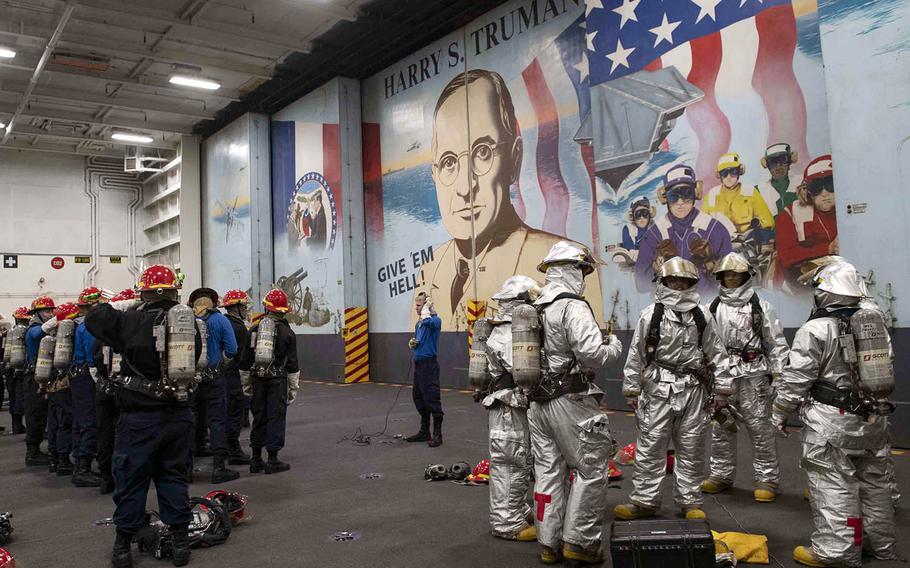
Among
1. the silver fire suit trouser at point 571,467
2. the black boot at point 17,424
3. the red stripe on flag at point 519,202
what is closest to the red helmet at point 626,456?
the silver fire suit trouser at point 571,467

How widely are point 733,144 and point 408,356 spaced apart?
8.21 meters

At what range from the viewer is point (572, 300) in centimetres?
398

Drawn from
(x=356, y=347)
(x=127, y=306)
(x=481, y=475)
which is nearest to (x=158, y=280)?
(x=127, y=306)

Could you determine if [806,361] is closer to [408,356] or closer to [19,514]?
[19,514]

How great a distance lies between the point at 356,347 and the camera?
616 inches

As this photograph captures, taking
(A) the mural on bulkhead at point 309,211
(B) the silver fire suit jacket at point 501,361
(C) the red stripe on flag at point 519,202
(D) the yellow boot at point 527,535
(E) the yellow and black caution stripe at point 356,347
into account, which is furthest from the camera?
(A) the mural on bulkhead at point 309,211

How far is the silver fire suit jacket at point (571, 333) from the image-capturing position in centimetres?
382

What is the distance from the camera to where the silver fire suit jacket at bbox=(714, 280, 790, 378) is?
5.38 metres

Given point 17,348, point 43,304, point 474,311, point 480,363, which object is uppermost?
point 43,304

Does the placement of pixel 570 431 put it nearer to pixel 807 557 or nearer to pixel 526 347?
pixel 526 347

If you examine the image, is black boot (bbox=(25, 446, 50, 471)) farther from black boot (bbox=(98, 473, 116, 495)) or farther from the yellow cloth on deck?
the yellow cloth on deck

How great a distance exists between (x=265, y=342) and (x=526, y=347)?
3551 mm

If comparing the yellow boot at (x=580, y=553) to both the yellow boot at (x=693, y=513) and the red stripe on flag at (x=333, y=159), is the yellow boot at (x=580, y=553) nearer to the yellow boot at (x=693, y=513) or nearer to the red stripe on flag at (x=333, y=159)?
the yellow boot at (x=693, y=513)

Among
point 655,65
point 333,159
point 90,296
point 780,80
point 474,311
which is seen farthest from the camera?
point 333,159
